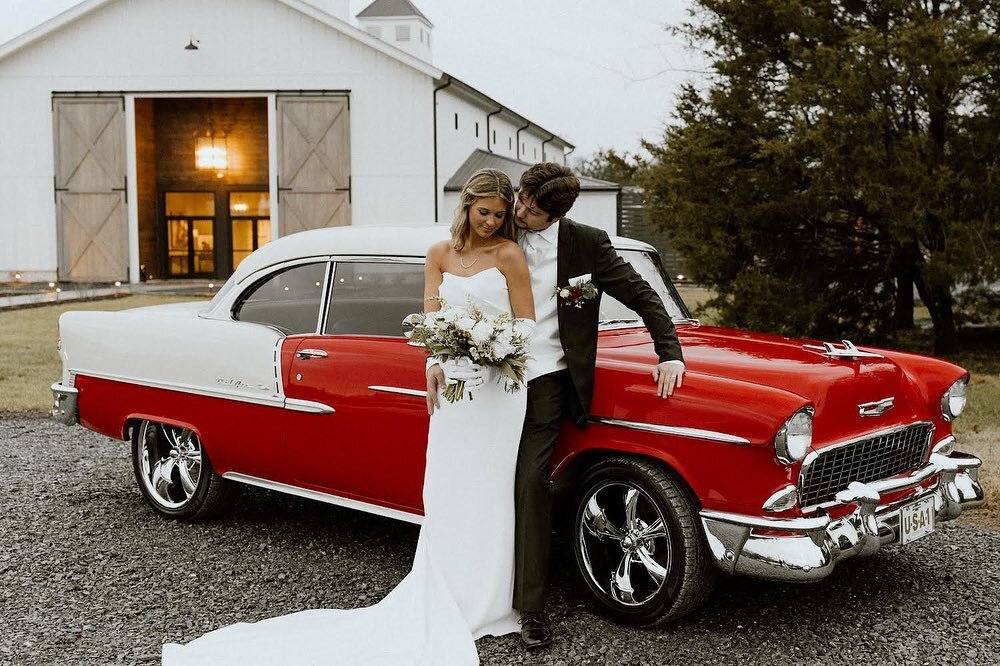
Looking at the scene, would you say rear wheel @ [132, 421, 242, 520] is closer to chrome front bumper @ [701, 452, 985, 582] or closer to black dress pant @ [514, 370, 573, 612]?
black dress pant @ [514, 370, 573, 612]

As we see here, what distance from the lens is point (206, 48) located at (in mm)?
24797

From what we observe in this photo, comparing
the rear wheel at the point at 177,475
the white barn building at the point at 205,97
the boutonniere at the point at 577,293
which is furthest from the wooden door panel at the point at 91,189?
the boutonniere at the point at 577,293

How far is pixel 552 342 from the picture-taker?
13.1 feet

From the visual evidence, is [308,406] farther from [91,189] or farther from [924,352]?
[91,189]

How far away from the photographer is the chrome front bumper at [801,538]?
140 inches

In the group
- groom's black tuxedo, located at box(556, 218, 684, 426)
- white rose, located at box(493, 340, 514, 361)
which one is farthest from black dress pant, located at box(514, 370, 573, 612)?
white rose, located at box(493, 340, 514, 361)

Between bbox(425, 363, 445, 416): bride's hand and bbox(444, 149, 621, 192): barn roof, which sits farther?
bbox(444, 149, 621, 192): barn roof

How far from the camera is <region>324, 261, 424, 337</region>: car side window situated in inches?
187

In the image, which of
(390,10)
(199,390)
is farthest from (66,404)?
(390,10)

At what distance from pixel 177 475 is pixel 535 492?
2590 millimetres

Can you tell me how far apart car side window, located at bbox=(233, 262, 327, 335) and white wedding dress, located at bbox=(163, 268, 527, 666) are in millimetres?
1270

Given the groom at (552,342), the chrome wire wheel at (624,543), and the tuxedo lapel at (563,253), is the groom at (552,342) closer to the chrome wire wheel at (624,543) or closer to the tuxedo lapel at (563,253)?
the tuxedo lapel at (563,253)

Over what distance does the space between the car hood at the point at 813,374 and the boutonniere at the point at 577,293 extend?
275mm

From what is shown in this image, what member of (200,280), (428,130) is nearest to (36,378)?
(428,130)
